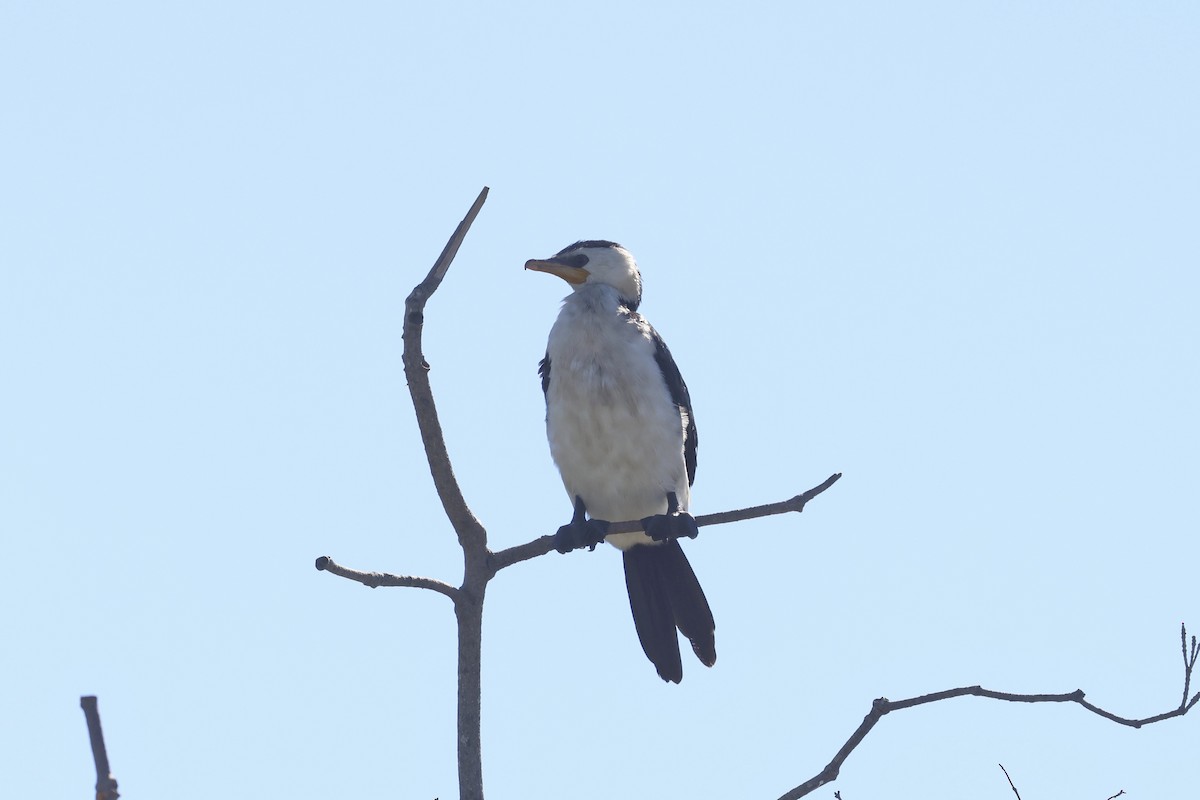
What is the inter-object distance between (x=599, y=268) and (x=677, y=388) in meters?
0.67

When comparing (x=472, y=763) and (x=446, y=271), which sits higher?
(x=446, y=271)

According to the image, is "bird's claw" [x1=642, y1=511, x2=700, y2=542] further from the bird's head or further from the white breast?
the bird's head

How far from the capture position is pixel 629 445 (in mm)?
6512

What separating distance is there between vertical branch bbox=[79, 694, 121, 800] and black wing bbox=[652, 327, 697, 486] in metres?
4.90

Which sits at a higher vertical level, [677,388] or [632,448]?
[677,388]

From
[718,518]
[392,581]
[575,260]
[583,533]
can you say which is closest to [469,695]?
[392,581]

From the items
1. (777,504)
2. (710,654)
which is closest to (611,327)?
(710,654)

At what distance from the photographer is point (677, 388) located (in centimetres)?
682

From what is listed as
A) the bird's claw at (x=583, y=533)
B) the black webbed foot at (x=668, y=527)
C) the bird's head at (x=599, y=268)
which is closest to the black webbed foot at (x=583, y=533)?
the bird's claw at (x=583, y=533)

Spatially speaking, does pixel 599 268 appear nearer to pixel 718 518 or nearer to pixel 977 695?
pixel 718 518

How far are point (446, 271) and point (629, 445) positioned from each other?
2.39 m

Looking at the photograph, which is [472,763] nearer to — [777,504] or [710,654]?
[777,504]

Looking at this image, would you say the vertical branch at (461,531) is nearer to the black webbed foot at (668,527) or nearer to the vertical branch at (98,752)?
the black webbed foot at (668,527)

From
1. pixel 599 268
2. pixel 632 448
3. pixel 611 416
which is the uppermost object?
pixel 599 268
